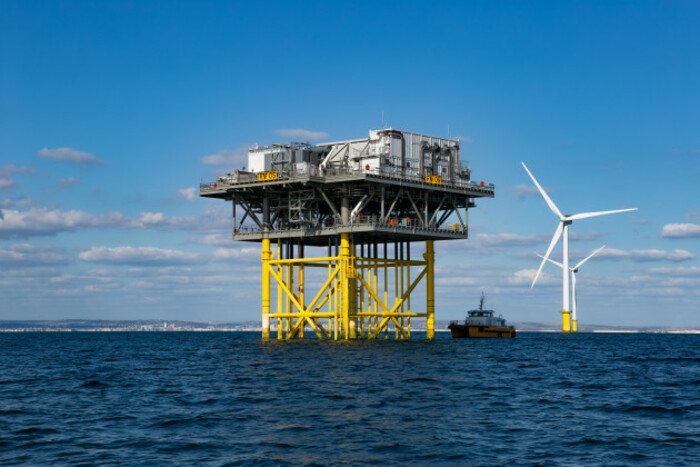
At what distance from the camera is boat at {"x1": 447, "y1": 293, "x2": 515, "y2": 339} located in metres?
124

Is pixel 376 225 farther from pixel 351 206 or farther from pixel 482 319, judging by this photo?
pixel 482 319

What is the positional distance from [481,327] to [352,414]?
90.9 metres

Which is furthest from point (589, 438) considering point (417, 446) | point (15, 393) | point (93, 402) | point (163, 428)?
point (15, 393)

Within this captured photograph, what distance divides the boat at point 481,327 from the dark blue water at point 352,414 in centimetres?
6058

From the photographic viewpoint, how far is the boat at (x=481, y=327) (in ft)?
406

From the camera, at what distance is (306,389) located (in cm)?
4462

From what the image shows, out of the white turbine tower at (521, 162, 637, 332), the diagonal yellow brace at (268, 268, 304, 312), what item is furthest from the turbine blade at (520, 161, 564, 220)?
the diagonal yellow brace at (268, 268, 304, 312)

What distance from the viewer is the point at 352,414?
36.1 metres

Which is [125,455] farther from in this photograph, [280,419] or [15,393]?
[15,393]

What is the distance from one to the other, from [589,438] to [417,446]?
619 centimetres

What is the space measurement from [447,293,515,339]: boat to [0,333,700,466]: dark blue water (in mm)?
60577

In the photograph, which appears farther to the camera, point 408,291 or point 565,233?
point 565,233

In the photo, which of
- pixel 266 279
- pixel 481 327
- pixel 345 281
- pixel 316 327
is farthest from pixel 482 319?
pixel 345 281

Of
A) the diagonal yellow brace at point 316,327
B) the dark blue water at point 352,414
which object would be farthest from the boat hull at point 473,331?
the dark blue water at point 352,414
